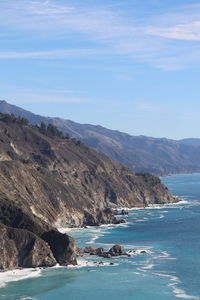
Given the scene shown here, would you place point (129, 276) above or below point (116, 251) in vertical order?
below

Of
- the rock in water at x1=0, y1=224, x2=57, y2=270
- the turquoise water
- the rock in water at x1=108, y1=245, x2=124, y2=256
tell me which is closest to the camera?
the turquoise water

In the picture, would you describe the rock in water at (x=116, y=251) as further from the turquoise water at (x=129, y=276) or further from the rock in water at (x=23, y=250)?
the rock in water at (x=23, y=250)

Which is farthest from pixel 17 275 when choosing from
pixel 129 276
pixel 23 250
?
pixel 129 276

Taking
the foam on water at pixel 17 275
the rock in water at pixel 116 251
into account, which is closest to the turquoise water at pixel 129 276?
the foam on water at pixel 17 275

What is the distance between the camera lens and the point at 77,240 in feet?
458

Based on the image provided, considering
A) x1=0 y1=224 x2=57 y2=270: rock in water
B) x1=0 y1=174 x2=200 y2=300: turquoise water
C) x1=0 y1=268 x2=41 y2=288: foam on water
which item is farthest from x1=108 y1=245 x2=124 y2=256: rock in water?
x1=0 y1=268 x2=41 y2=288: foam on water

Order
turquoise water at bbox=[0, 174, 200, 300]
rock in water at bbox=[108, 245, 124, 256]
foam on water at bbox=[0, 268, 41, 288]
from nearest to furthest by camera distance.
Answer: turquoise water at bbox=[0, 174, 200, 300]
foam on water at bbox=[0, 268, 41, 288]
rock in water at bbox=[108, 245, 124, 256]

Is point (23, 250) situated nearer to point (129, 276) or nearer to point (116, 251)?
point (129, 276)

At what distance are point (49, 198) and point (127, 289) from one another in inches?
3049

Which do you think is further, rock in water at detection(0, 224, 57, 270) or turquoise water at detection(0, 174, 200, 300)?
rock in water at detection(0, 224, 57, 270)

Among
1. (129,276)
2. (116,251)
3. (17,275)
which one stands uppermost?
(116,251)

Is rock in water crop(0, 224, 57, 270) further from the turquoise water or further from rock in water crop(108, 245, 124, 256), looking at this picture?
rock in water crop(108, 245, 124, 256)

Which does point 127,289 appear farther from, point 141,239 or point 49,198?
point 49,198

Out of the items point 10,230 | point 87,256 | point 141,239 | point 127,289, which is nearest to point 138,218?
point 141,239
